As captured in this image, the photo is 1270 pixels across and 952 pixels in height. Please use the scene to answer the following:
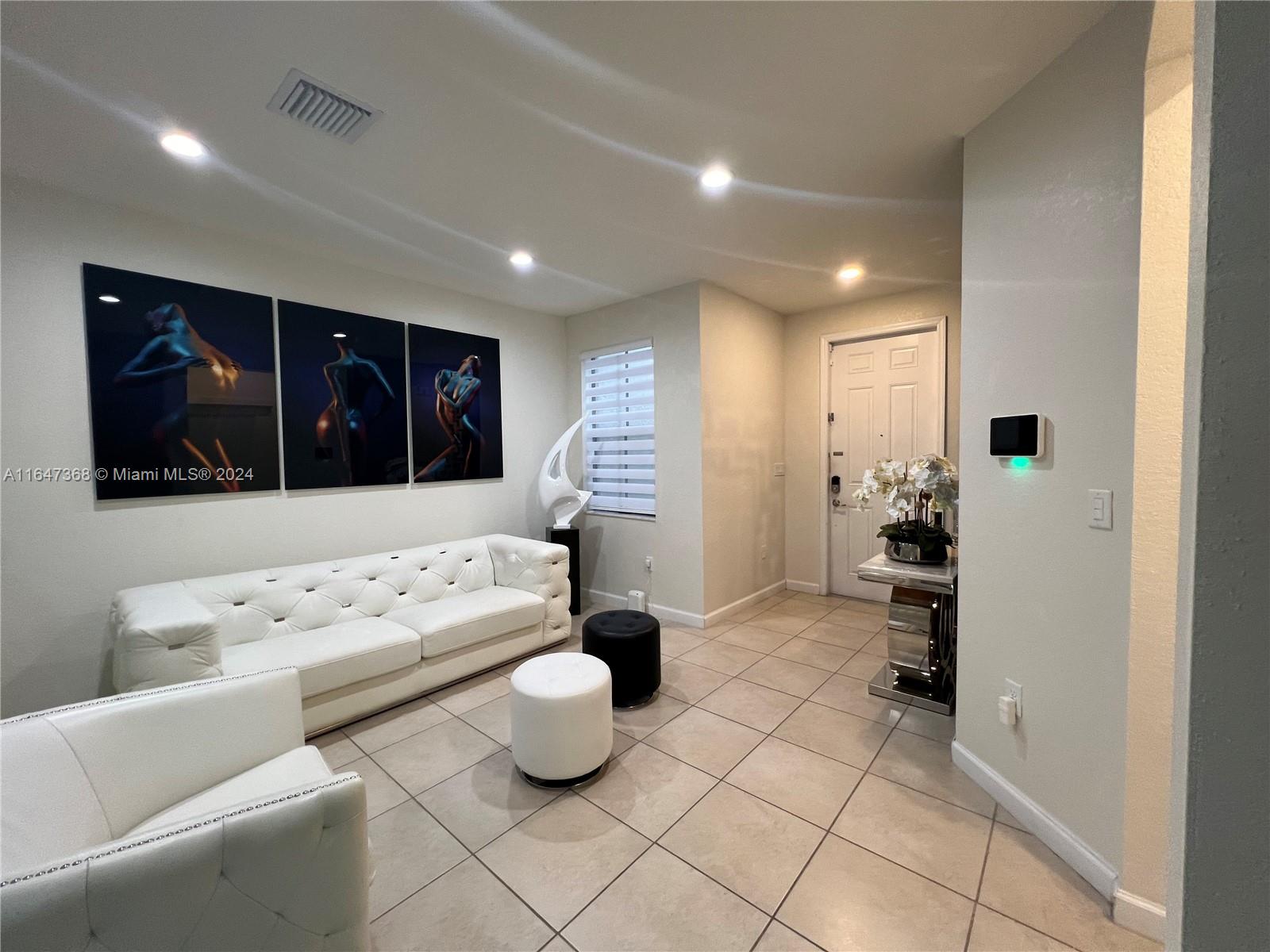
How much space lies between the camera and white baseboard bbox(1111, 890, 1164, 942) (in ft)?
4.53

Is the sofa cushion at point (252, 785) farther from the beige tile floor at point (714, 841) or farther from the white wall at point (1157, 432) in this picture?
the white wall at point (1157, 432)

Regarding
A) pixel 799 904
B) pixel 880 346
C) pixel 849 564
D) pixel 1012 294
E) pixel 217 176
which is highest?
pixel 217 176

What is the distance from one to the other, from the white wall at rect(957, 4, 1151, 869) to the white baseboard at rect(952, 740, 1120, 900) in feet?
0.10

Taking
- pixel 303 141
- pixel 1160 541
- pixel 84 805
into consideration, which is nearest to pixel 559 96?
pixel 303 141

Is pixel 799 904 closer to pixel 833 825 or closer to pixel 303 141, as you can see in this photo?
pixel 833 825

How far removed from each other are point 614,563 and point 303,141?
11.4 ft

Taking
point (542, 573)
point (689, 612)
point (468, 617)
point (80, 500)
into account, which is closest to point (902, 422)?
point (689, 612)

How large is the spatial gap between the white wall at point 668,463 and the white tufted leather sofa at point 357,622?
Answer: 2.92 feet

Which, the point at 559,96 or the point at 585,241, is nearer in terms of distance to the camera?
the point at 559,96

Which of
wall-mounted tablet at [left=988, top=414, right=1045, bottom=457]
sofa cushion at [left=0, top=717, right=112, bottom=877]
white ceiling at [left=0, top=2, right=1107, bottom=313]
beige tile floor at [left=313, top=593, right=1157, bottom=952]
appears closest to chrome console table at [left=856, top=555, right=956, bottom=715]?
beige tile floor at [left=313, top=593, right=1157, bottom=952]

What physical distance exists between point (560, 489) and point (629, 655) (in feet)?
5.95

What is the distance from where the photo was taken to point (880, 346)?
4285mm

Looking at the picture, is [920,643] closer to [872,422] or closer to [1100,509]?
[1100,509]

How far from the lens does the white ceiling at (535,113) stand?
4.87 ft
